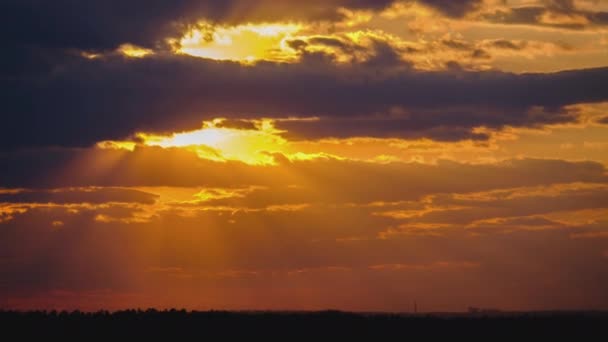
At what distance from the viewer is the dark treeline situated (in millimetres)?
90562

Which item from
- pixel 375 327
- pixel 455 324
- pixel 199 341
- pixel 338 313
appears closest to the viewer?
pixel 199 341

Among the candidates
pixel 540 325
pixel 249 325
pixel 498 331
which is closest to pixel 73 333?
pixel 249 325

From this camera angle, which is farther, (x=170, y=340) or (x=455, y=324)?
(x=455, y=324)

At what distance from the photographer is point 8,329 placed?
90812mm

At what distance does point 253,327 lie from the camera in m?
98.0

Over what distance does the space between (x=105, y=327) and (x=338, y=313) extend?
3714 centimetres

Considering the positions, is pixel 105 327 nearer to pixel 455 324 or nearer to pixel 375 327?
pixel 375 327

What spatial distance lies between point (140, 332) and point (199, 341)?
7363 mm

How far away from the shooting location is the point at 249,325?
99.9m

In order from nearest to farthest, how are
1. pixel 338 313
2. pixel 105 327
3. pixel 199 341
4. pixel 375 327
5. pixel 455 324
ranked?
pixel 199 341 < pixel 105 327 < pixel 375 327 < pixel 455 324 < pixel 338 313

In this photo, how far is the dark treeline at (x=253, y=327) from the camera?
90.6 metres

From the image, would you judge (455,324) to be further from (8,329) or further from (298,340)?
(8,329)

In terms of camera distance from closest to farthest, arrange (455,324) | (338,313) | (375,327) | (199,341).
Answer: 1. (199,341)
2. (375,327)
3. (455,324)
4. (338,313)

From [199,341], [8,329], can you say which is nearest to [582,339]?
[199,341]
